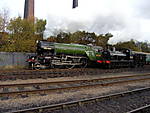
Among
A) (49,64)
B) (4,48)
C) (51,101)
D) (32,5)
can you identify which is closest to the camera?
(51,101)

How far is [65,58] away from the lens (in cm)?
1745

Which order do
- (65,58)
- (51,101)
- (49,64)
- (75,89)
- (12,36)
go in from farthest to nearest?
1. (12,36)
2. (65,58)
3. (49,64)
4. (75,89)
5. (51,101)

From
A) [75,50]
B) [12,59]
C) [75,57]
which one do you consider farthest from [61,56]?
[12,59]

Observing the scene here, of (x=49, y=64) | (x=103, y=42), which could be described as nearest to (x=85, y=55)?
(x=49, y=64)

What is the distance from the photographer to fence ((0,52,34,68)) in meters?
19.8

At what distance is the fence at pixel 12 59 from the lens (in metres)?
19.8

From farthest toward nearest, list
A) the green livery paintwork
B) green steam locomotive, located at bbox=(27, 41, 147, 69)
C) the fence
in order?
the fence
the green livery paintwork
green steam locomotive, located at bbox=(27, 41, 147, 69)

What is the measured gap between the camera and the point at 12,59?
819 inches

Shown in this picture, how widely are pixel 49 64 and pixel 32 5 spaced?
79436 mm

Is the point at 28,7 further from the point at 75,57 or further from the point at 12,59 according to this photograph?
the point at 75,57

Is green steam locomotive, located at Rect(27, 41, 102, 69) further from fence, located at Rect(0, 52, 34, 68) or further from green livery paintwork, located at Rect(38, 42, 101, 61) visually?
fence, located at Rect(0, 52, 34, 68)

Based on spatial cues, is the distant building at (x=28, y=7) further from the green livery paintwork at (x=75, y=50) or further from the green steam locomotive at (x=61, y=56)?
the green steam locomotive at (x=61, y=56)

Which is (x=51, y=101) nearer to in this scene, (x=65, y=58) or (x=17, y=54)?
(x=65, y=58)

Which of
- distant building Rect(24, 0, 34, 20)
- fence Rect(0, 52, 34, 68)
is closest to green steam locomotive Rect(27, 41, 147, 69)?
fence Rect(0, 52, 34, 68)
